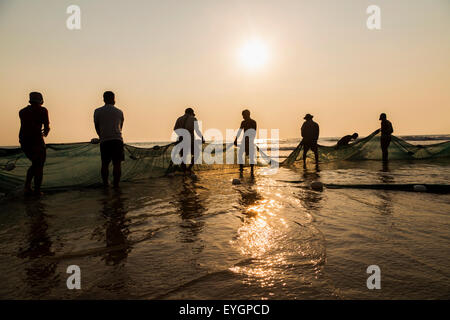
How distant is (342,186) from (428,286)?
15.0ft

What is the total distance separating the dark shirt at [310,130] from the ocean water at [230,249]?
7106 mm

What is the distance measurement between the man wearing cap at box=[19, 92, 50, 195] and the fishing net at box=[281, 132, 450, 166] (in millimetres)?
9872

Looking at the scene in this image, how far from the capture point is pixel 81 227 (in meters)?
3.31

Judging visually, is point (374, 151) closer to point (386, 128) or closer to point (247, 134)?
point (386, 128)

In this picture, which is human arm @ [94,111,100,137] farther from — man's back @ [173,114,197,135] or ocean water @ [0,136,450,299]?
man's back @ [173,114,197,135]

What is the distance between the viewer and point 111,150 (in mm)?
6355

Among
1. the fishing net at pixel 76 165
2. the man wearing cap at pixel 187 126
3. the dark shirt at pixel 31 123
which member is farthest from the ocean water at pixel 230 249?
the man wearing cap at pixel 187 126

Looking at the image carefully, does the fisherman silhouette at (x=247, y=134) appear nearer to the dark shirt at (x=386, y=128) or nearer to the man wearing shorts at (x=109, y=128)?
the man wearing shorts at (x=109, y=128)

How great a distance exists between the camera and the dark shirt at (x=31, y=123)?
5.58 m

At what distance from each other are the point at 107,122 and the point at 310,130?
855cm

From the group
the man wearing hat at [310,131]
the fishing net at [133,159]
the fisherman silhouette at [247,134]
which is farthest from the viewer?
the man wearing hat at [310,131]

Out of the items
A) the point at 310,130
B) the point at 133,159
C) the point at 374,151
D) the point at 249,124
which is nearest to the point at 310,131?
the point at 310,130

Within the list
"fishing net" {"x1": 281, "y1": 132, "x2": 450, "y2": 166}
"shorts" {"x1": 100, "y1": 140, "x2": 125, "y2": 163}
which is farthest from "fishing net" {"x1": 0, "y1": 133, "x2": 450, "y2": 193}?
"shorts" {"x1": 100, "y1": 140, "x2": 125, "y2": 163}
